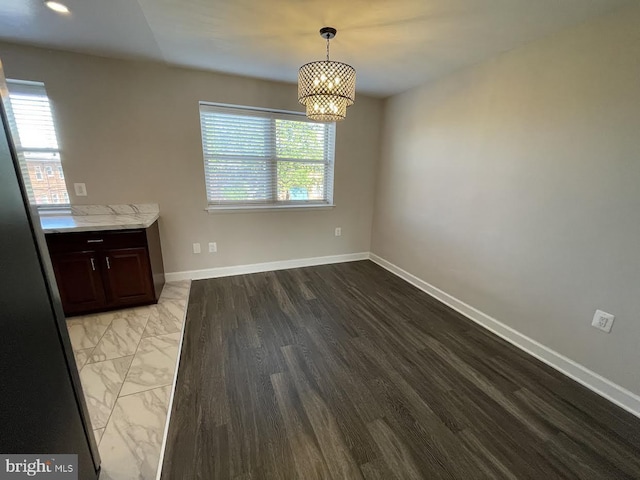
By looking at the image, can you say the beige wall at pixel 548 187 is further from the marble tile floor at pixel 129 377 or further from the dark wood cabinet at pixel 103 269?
the dark wood cabinet at pixel 103 269

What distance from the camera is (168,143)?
2.90 m

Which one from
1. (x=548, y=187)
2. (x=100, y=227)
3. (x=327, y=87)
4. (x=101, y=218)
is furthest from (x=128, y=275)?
(x=548, y=187)

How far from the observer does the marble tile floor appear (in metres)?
1.32

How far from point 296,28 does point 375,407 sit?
2.62 meters

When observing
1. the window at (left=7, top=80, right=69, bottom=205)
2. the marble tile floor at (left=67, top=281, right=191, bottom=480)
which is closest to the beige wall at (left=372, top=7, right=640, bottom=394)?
the marble tile floor at (left=67, top=281, right=191, bottom=480)

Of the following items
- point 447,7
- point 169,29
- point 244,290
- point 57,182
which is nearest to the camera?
Answer: point 447,7

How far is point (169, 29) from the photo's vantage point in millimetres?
1982

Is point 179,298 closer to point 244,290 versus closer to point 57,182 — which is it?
point 244,290

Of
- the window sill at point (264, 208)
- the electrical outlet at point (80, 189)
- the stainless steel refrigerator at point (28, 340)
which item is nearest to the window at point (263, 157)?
the window sill at point (264, 208)

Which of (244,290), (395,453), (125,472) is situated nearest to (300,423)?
(395,453)

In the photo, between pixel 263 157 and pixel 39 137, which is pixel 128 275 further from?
pixel 263 157

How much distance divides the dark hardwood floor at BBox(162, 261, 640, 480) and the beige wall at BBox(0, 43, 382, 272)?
1141mm

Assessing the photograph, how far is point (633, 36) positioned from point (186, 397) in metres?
3.42
